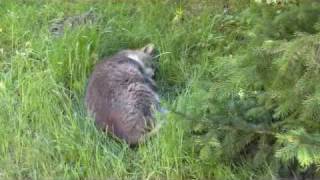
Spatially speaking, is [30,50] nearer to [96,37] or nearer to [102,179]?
[96,37]

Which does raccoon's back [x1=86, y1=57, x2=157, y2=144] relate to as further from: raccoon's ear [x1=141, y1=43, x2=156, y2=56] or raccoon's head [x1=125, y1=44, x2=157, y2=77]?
raccoon's ear [x1=141, y1=43, x2=156, y2=56]

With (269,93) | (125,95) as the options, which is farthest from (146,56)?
(269,93)

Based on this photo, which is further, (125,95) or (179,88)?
(179,88)

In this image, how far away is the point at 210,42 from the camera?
5.29m

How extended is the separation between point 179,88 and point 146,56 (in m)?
0.43

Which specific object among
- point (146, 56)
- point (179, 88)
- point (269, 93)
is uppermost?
point (269, 93)

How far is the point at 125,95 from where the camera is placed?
4.70m

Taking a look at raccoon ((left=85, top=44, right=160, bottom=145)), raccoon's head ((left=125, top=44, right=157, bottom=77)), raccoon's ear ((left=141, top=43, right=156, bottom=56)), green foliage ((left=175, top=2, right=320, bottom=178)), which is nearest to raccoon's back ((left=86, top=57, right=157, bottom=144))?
raccoon ((left=85, top=44, right=160, bottom=145))

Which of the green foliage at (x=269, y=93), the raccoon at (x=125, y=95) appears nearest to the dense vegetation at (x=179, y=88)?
the green foliage at (x=269, y=93)

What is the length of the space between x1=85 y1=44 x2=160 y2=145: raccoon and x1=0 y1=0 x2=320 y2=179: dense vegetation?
4.9 inches

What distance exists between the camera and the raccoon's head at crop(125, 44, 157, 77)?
5.17 m

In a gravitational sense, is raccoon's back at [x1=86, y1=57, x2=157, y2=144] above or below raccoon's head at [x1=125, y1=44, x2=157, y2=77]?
below

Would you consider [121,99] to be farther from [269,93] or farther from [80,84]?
[269,93]

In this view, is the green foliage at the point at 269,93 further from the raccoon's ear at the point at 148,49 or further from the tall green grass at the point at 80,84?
the raccoon's ear at the point at 148,49
